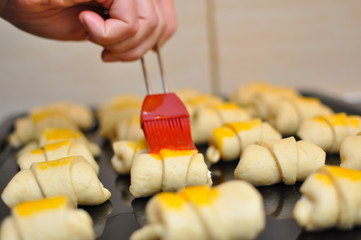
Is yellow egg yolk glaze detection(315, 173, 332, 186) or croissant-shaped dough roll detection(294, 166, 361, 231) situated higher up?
yellow egg yolk glaze detection(315, 173, 332, 186)

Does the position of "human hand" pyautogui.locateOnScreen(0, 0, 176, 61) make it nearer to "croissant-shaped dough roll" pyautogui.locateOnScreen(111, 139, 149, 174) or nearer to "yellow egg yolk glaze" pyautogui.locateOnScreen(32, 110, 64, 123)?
"croissant-shaped dough roll" pyautogui.locateOnScreen(111, 139, 149, 174)

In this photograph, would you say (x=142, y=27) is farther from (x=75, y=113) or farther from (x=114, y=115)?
(x=75, y=113)

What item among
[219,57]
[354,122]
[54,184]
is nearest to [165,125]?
[54,184]

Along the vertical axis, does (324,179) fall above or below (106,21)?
below

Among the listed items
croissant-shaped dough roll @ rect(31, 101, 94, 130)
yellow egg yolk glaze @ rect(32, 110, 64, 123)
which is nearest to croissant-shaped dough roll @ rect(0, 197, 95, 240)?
yellow egg yolk glaze @ rect(32, 110, 64, 123)

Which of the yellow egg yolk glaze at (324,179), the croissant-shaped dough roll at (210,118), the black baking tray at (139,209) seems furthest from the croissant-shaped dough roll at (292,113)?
the yellow egg yolk glaze at (324,179)
